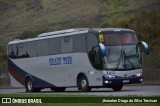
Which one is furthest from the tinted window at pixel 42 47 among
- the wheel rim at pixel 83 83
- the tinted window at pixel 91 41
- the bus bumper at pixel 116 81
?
the bus bumper at pixel 116 81

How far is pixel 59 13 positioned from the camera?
313 ft

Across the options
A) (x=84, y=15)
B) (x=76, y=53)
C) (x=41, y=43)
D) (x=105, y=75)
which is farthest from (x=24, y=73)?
(x=84, y=15)

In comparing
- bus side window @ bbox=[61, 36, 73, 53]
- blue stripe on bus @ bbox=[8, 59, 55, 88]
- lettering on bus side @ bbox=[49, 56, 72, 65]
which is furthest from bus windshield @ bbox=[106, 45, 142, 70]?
blue stripe on bus @ bbox=[8, 59, 55, 88]

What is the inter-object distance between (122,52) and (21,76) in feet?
30.3

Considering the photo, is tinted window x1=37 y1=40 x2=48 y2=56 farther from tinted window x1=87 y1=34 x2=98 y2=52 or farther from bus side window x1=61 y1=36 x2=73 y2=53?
tinted window x1=87 y1=34 x2=98 y2=52

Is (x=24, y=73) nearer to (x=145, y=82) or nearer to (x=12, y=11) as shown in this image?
(x=145, y=82)

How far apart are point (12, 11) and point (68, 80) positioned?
6582 cm

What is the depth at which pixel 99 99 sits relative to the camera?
16.8 m

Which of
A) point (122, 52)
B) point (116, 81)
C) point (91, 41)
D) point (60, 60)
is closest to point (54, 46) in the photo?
point (60, 60)

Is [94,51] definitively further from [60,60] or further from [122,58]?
[60,60]

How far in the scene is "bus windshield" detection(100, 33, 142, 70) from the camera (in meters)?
28.3

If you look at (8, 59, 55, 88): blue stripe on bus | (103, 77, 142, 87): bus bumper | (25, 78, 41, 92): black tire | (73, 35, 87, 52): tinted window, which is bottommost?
(25, 78, 41, 92): black tire

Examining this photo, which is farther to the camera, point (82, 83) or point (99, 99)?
point (82, 83)

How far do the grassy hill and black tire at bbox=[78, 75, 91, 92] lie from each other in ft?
135
